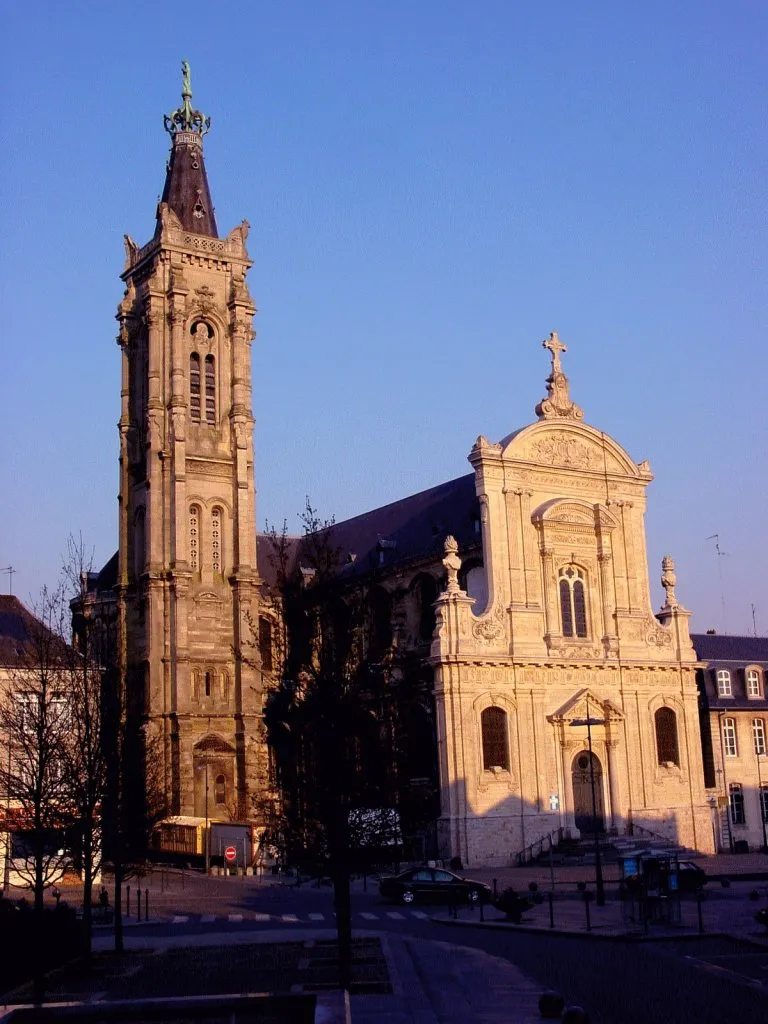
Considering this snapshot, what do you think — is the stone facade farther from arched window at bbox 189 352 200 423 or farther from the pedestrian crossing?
arched window at bbox 189 352 200 423

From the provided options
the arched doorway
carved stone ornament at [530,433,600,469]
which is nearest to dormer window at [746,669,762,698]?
the arched doorway

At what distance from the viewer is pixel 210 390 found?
221 ft

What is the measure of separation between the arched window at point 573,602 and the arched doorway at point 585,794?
5.50 m

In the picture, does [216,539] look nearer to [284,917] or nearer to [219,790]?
[219,790]

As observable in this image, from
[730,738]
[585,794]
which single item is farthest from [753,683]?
[585,794]

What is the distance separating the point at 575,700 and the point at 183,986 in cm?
3599

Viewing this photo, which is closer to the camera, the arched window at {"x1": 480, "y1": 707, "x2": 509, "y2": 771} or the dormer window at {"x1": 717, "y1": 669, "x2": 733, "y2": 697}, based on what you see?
the arched window at {"x1": 480, "y1": 707, "x2": 509, "y2": 771}

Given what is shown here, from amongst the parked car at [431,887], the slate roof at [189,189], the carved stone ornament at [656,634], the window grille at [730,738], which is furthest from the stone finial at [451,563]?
the slate roof at [189,189]

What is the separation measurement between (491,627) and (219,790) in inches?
691

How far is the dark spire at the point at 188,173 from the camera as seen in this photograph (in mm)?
70250

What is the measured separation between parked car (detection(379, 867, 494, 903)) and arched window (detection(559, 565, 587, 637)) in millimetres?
19117

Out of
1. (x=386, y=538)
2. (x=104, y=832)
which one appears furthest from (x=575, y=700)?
(x=104, y=832)

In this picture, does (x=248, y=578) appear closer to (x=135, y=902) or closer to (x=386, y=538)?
(x=386, y=538)

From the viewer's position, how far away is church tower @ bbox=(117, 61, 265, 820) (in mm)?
61500
